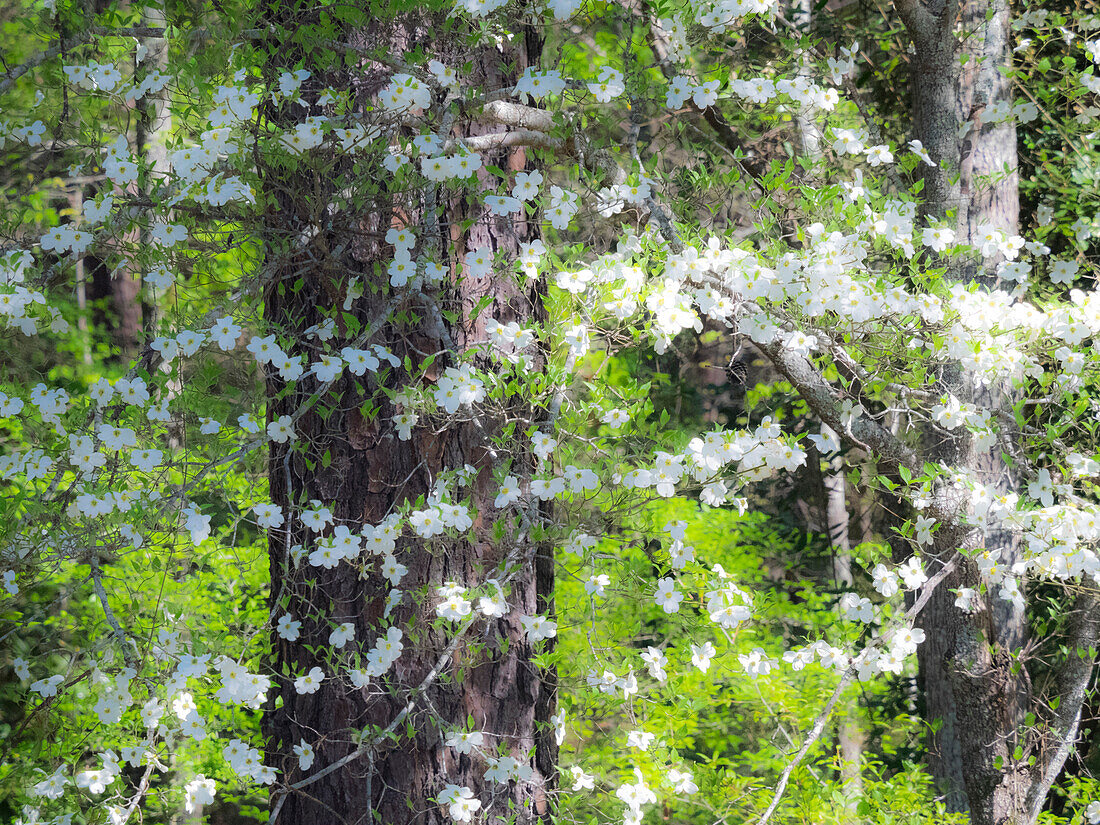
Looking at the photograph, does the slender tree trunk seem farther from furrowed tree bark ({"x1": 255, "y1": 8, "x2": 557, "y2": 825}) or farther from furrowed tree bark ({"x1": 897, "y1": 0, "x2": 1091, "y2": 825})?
furrowed tree bark ({"x1": 255, "y1": 8, "x2": 557, "y2": 825})

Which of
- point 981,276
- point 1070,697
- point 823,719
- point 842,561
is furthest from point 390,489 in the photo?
point 842,561

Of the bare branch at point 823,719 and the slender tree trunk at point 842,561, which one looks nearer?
the bare branch at point 823,719

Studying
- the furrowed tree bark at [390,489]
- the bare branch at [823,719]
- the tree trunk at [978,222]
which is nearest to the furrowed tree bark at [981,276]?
the tree trunk at [978,222]

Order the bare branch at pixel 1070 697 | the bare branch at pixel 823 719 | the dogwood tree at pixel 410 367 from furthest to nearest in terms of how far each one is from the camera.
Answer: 1. the bare branch at pixel 1070 697
2. the bare branch at pixel 823 719
3. the dogwood tree at pixel 410 367

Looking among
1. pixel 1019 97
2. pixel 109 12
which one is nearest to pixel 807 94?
pixel 109 12

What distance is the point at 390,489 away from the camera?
1.74m

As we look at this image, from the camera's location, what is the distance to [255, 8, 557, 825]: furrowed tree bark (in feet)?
5.51

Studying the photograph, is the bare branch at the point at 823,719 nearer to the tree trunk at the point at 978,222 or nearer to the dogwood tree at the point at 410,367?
the dogwood tree at the point at 410,367

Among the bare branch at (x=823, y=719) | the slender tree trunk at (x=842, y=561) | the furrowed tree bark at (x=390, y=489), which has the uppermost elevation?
the furrowed tree bark at (x=390, y=489)

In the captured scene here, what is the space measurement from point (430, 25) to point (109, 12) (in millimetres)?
643

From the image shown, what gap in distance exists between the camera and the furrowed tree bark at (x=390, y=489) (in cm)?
168

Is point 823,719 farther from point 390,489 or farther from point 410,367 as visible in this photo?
point 410,367

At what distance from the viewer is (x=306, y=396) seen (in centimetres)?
170

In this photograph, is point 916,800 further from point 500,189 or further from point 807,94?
point 500,189
